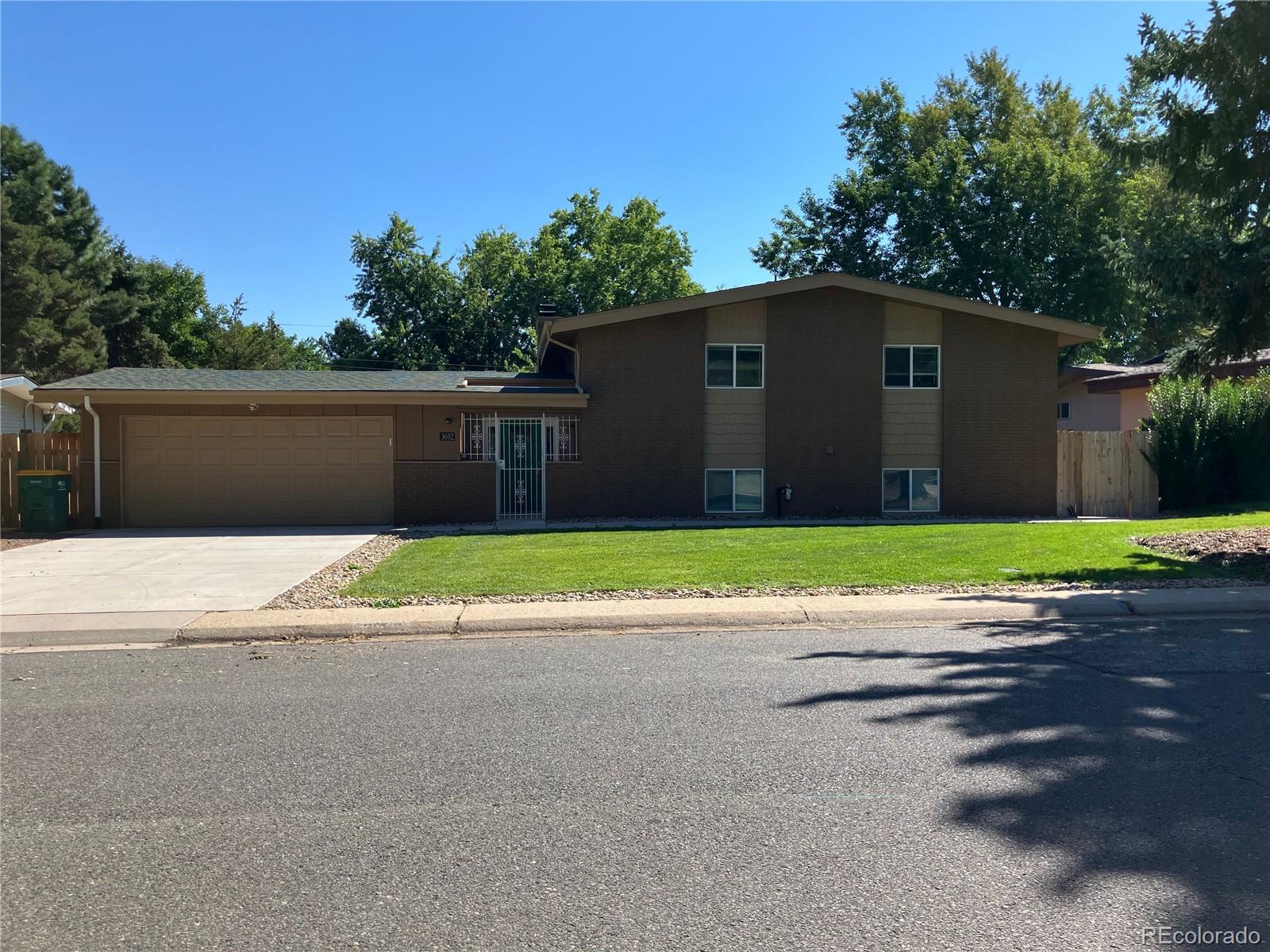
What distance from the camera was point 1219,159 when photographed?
42.0 feet

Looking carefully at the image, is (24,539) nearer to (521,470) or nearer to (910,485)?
(521,470)

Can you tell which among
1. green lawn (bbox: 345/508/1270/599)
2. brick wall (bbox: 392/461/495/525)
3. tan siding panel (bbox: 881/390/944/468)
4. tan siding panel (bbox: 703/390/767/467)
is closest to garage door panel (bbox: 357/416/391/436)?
brick wall (bbox: 392/461/495/525)

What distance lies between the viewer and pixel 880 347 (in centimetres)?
2148

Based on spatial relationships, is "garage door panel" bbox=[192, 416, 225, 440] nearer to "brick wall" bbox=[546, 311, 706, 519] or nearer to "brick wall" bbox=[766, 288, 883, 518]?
"brick wall" bbox=[546, 311, 706, 519]

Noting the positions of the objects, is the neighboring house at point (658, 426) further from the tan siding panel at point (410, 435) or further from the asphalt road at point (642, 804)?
the asphalt road at point (642, 804)

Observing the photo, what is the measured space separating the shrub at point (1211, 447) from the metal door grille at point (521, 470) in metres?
13.5

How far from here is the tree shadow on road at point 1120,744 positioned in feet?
13.7

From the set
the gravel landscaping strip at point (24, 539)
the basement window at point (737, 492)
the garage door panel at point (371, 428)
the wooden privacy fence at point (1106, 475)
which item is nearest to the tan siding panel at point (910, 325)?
the wooden privacy fence at point (1106, 475)

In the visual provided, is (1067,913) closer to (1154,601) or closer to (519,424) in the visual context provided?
(1154,601)

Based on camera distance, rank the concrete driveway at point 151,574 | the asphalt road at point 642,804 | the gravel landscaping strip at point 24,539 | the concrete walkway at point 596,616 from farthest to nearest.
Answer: the gravel landscaping strip at point 24,539 → the concrete driveway at point 151,574 → the concrete walkway at point 596,616 → the asphalt road at point 642,804

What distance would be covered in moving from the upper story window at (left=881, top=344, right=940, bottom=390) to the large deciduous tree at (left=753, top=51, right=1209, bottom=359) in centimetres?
1354

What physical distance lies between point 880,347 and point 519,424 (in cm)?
801

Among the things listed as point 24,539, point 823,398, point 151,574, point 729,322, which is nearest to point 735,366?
point 729,322

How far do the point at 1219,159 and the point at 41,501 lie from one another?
2031 centimetres
